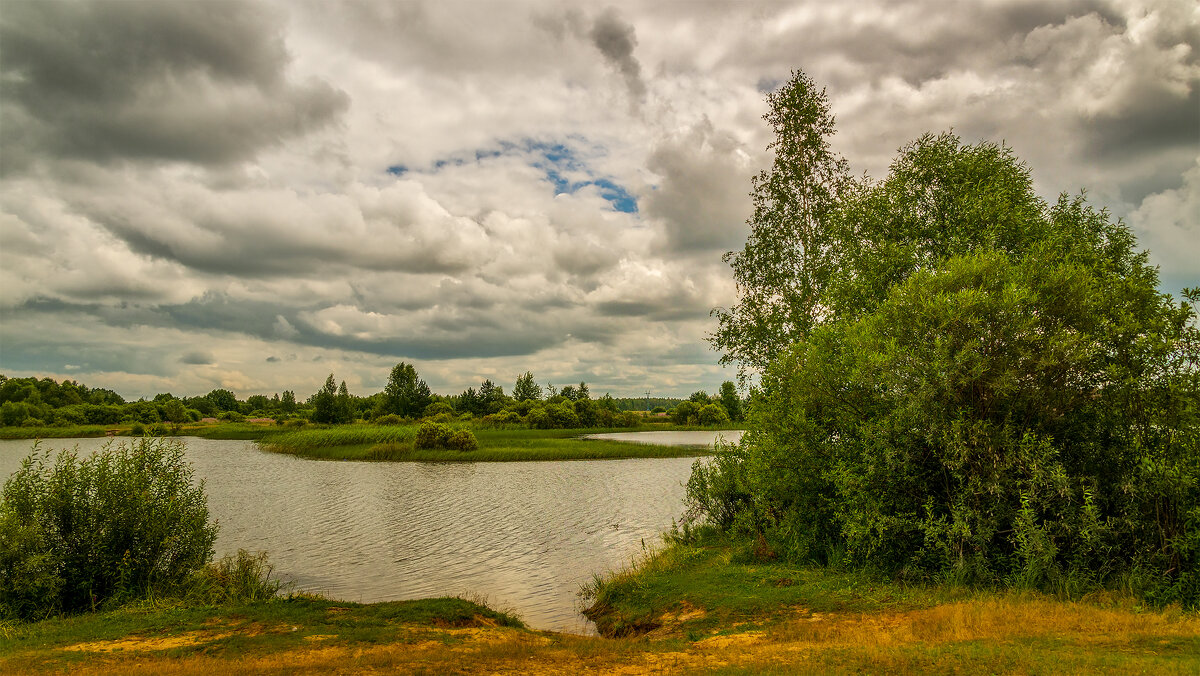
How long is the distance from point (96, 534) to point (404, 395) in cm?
11125

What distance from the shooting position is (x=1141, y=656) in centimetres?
898

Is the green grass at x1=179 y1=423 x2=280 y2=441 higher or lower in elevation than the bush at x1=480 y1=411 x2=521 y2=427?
lower

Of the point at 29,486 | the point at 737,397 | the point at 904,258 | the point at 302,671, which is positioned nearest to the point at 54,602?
the point at 29,486

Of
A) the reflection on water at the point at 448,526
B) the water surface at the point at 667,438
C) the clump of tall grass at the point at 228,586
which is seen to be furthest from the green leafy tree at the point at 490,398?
the clump of tall grass at the point at 228,586

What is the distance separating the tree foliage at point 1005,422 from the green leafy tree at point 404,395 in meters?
113

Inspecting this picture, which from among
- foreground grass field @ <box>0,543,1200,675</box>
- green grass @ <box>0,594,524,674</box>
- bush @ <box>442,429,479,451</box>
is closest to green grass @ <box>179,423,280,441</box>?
bush @ <box>442,429,479,451</box>

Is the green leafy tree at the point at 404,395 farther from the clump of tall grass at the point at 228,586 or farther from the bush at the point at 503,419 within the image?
the clump of tall grass at the point at 228,586

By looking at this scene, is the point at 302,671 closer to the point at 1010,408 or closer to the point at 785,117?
the point at 1010,408

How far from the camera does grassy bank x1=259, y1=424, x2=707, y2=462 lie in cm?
6494

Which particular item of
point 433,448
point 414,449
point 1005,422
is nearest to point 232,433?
point 414,449

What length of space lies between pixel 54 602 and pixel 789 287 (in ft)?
84.7

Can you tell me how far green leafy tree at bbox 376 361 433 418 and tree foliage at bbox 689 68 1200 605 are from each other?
113m

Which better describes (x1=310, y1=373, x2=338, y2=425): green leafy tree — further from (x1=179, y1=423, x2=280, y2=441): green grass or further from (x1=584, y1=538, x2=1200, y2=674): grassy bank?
(x1=584, y1=538, x2=1200, y2=674): grassy bank

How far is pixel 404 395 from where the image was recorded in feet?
410
